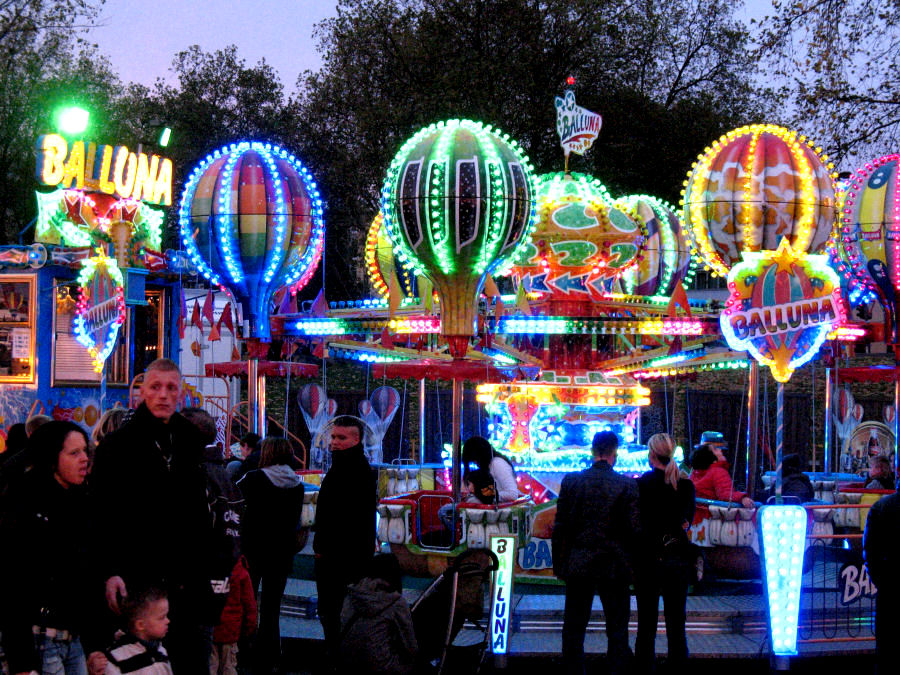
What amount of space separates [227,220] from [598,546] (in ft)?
21.3

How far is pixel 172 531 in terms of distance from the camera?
5023 millimetres

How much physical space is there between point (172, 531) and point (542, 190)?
29.3ft

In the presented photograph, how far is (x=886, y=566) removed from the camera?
21.2 ft

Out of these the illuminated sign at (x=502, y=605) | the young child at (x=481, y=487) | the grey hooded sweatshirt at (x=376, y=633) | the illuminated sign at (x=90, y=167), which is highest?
the illuminated sign at (x=90, y=167)

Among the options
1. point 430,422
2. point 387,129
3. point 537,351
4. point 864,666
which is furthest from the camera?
point 430,422

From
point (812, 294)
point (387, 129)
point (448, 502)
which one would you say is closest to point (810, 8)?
point (812, 294)

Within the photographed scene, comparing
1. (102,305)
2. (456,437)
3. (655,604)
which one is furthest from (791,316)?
(102,305)

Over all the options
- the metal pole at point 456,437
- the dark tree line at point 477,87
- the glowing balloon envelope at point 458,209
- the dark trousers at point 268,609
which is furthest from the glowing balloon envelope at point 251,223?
the dark tree line at point 477,87

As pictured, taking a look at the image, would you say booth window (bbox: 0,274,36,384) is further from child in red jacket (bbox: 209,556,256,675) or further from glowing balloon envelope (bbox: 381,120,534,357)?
child in red jacket (bbox: 209,556,256,675)

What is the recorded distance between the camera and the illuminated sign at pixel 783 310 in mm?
10508

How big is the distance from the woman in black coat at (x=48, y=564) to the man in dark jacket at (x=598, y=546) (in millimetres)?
3156

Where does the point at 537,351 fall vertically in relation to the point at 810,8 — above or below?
below

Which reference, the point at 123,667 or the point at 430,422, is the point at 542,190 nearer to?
the point at 123,667

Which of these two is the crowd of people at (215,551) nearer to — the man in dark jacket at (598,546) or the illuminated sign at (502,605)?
the man in dark jacket at (598,546)
